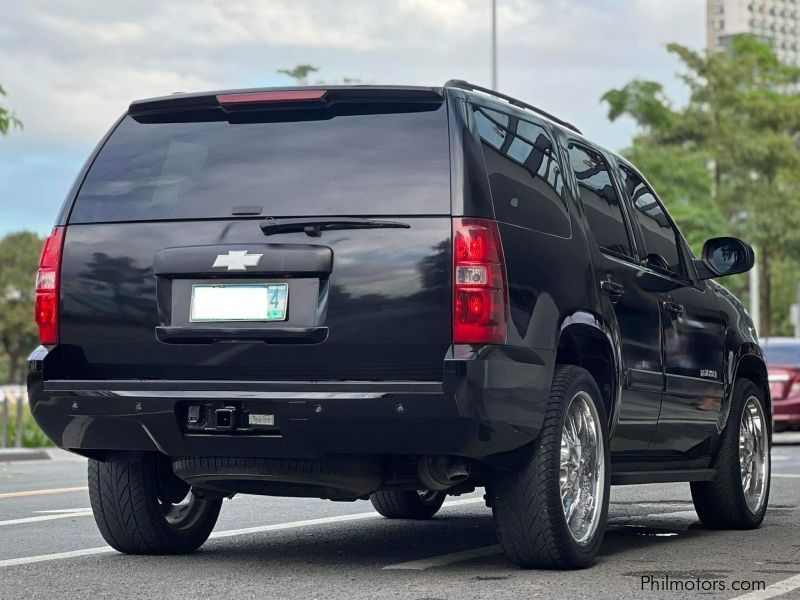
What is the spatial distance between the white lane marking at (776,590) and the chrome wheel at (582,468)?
873 mm

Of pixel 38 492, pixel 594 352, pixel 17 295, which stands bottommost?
pixel 38 492

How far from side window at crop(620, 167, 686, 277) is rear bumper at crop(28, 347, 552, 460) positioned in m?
1.92

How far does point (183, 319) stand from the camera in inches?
245

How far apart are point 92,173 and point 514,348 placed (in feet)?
6.33

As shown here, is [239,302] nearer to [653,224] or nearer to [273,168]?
[273,168]

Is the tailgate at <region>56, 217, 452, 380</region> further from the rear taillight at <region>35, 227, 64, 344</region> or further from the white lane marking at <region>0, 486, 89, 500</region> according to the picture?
the white lane marking at <region>0, 486, 89, 500</region>

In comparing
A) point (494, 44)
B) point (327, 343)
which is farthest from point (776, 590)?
point (494, 44)

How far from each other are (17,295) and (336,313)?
8294cm

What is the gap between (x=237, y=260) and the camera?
6152 millimetres

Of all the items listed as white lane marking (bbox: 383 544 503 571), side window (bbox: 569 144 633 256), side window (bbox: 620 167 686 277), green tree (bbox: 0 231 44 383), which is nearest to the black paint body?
side window (bbox: 569 144 633 256)

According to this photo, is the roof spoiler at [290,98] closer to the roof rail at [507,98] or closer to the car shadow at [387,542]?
the roof rail at [507,98]

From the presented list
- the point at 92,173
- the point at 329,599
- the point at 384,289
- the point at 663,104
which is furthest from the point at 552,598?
the point at 663,104

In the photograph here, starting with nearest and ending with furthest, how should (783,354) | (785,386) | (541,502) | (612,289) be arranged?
(541,502) → (612,289) → (785,386) → (783,354)

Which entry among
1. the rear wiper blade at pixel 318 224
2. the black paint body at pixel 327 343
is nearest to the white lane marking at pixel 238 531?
the black paint body at pixel 327 343
